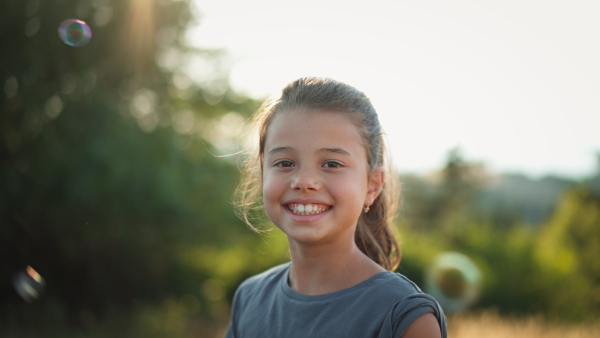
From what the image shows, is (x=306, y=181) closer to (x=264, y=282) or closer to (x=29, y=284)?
(x=264, y=282)

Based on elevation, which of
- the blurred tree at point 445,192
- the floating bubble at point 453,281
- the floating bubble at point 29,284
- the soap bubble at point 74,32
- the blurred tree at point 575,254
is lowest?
the blurred tree at point 445,192

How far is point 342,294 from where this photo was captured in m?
1.78

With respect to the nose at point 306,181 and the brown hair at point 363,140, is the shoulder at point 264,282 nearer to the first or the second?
the brown hair at point 363,140

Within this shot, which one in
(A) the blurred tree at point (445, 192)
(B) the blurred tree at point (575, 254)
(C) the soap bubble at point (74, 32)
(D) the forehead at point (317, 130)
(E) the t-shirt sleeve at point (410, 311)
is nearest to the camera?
(E) the t-shirt sleeve at point (410, 311)

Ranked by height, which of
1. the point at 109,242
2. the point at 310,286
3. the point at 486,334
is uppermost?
the point at 310,286

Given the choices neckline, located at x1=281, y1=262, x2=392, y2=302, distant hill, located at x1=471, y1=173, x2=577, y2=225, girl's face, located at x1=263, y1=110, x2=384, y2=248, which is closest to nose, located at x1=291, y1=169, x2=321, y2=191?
girl's face, located at x1=263, y1=110, x2=384, y2=248

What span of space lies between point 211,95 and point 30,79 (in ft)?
11.9

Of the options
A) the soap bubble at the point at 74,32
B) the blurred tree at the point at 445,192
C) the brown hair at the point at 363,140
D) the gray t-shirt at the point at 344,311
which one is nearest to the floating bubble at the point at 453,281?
the brown hair at the point at 363,140

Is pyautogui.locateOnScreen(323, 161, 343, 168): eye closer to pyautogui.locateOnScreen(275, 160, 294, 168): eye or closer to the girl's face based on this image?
the girl's face

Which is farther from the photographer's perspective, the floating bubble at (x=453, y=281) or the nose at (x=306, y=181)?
the floating bubble at (x=453, y=281)

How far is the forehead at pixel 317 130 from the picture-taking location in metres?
1.83

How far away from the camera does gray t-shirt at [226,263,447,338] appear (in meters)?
1.60

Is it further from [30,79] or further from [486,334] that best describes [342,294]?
[30,79]

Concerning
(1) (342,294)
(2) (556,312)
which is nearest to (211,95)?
(2) (556,312)
